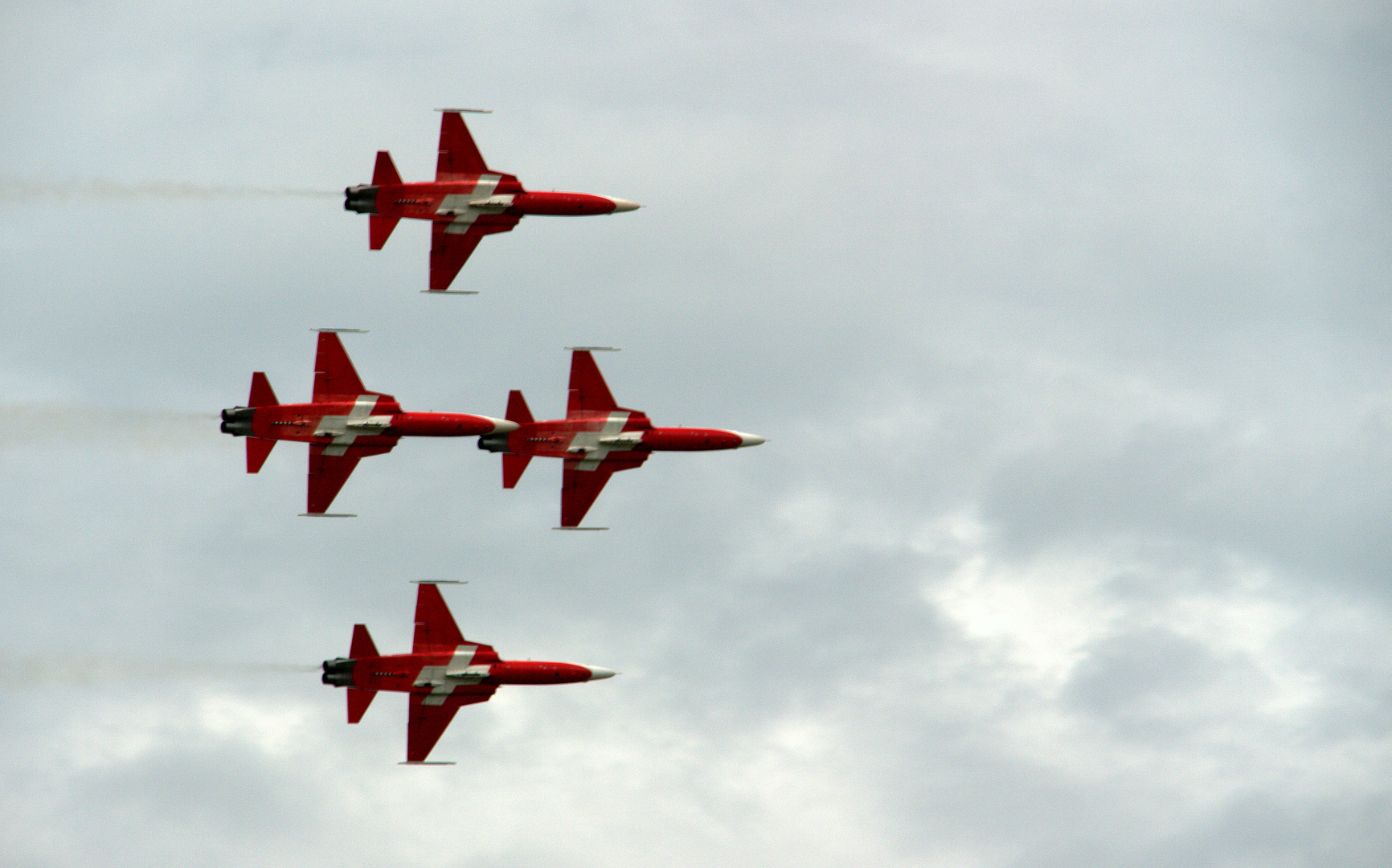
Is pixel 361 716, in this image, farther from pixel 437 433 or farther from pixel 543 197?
pixel 543 197

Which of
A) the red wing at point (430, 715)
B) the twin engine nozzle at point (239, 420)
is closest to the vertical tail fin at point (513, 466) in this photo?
the red wing at point (430, 715)

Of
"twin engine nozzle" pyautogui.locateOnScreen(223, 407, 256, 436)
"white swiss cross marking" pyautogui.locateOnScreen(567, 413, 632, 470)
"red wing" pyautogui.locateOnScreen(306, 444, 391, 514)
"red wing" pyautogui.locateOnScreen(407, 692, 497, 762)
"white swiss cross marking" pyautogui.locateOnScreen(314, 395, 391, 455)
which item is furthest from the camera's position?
"white swiss cross marking" pyautogui.locateOnScreen(567, 413, 632, 470)

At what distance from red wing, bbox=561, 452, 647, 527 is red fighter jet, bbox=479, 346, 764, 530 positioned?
5 centimetres

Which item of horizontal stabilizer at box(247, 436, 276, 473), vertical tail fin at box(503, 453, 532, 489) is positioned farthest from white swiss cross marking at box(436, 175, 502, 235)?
horizontal stabilizer at box(247, 436, 276, 473)

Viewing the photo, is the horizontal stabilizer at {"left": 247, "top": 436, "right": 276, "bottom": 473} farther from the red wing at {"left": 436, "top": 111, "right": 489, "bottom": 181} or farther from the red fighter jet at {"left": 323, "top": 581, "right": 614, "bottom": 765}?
the red wing at {"left": 436, "top": 111, "right": 489, "bottom": 181}

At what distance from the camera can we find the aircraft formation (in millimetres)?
124500

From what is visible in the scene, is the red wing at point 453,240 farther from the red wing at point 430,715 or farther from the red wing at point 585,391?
the red wing at point 430,715

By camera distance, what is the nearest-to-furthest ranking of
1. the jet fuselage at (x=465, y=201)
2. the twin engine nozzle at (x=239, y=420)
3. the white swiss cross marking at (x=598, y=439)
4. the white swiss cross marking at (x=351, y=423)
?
the twin engine nozzle at (x=239, y=420)
the white swiss cross marking at (x=351, y=423)
the jet fuselage at (x=465, y=201)
the white swiss cross marking at (x=598, y=439)

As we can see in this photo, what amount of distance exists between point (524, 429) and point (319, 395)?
11925 mm

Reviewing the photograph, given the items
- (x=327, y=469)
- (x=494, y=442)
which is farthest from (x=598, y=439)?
(x=327, y=469)

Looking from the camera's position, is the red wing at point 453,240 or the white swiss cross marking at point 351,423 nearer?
the white swiss cross marking at point 351,423

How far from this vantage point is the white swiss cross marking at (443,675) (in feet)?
417

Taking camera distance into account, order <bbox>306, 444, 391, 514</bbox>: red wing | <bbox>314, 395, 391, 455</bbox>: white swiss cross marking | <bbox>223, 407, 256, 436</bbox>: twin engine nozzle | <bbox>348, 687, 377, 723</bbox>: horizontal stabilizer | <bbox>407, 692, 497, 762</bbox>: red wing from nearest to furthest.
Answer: <bbox>223, 407, 256, 436</bbox>: twin engine nozzle → <bbox>314, 395, 391, 455</bbox>: white swiss cross marking → <bbox>306, 444, 391, 514</bbox>: red wing → <bbox>348, 687, 377, 723</bbox>: horizontal stabilizer → <bbox>407, 692, 497, 762</bbox>: red wing

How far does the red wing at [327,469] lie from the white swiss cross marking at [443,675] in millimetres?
11164
